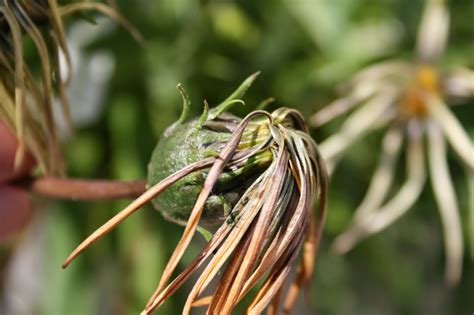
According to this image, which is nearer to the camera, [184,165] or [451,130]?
[184,165]

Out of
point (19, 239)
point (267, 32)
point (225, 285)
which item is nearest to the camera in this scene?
point (225, 285)

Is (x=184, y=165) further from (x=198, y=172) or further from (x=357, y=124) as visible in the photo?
(x=357, y=124)

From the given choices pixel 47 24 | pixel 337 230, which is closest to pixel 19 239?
pixel 337 230

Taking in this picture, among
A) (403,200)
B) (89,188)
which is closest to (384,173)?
(403,200)

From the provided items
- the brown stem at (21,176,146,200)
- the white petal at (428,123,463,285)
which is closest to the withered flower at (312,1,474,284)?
the white petal at (428,123,463,285)

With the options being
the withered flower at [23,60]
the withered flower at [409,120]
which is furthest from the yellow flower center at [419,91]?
the withered flower at [23,60]

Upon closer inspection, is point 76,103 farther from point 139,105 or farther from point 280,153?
point 280,153

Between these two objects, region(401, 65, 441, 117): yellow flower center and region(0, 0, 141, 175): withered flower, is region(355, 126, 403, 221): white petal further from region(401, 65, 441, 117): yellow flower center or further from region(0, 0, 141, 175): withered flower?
region(0, 0, 141, 175): withered flower
